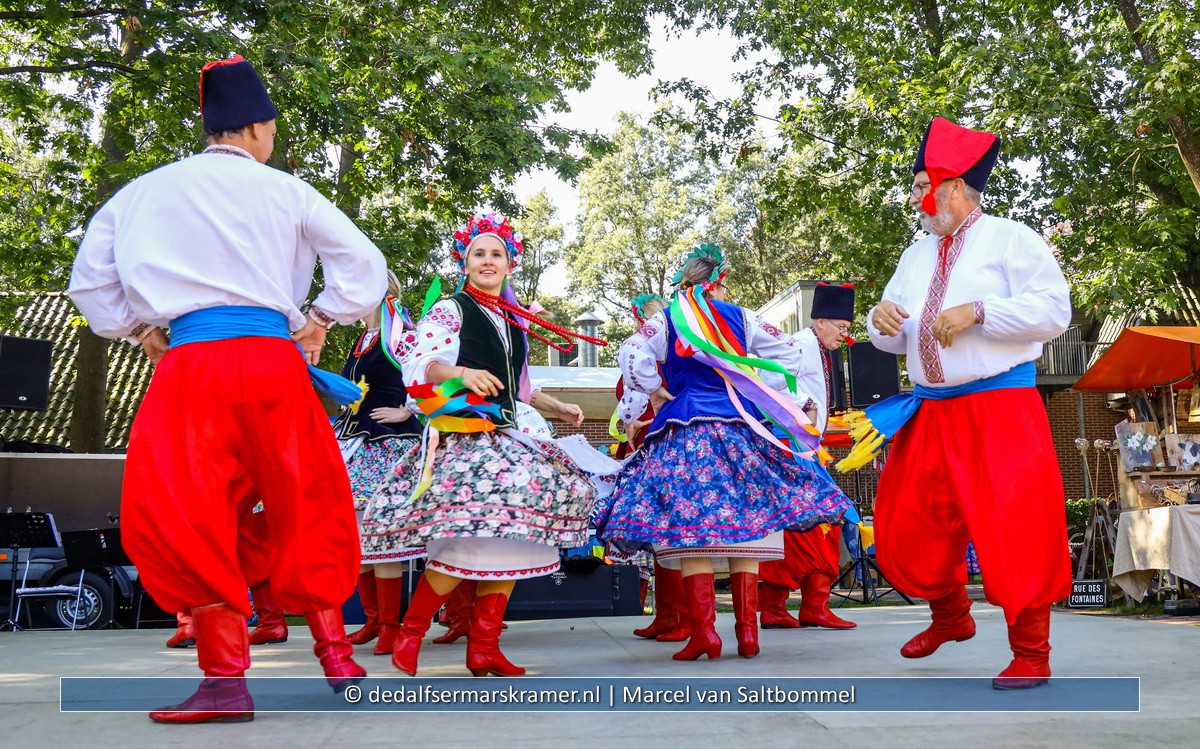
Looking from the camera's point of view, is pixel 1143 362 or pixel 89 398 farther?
pixel 89 398

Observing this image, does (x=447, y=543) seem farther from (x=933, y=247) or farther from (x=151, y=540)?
(x=933, y=247)

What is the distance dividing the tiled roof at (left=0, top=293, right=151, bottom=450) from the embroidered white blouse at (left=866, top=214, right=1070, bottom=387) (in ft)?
43.4

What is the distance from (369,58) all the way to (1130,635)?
8.86 m

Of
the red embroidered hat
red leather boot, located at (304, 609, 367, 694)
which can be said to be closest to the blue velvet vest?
the red embroidered hat

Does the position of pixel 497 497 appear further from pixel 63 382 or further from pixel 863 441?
pixel 63 382

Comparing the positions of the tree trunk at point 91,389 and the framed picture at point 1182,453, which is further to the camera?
the tree trunk at point 91,389

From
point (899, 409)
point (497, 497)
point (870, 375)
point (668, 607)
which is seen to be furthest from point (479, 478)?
point (870, 375)

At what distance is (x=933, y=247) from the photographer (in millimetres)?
3736

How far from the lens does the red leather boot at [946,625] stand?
12.0ft

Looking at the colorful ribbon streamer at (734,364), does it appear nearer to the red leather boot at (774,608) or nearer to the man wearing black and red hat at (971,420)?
the man wearing black and red hat at (971,420)

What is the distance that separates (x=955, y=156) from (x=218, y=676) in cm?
279

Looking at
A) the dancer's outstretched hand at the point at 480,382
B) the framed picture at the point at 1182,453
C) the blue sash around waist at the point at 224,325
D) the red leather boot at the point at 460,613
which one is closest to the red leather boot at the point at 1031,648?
the dancer's outstretched hand at the point at 480,382

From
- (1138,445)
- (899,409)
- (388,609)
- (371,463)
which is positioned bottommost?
(388,609)

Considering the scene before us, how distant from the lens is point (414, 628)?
12.0 feet
